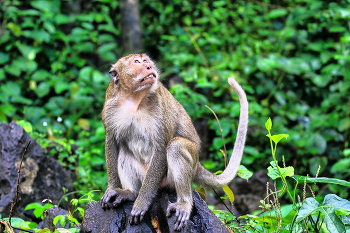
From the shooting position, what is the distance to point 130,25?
31.4 ft

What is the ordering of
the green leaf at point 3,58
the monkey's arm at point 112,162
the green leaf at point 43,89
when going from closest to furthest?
1. the monkey's arm at point 112,162
2. the green leaf at point 43,89
3. the green leaf at point 3,58

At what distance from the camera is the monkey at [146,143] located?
11.8 ft

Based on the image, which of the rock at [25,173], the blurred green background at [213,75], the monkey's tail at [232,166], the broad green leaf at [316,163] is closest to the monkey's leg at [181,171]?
the monkey's tail at [232,166]

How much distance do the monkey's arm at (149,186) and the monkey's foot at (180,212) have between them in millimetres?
243

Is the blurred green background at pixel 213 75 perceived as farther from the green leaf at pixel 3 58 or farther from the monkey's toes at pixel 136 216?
the monkey's toes at pixel 136 216

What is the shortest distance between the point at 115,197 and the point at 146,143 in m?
0.65

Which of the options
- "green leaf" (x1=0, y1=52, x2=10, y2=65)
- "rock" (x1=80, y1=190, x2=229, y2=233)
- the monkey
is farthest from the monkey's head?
"green leaf" (x1=0, y1=52, x2=10, y2=65)

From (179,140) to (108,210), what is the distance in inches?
39.8

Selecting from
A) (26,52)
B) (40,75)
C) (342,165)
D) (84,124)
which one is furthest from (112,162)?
(26,52)

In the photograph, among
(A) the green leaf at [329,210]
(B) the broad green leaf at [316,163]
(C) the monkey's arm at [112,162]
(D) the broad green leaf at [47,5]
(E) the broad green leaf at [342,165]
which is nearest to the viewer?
(A) the green leaf at [329,210]

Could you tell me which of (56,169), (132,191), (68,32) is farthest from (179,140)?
(68,32)

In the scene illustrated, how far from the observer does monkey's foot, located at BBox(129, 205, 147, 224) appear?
3424 millimetres

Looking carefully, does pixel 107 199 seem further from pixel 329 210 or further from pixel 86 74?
pixel 86 74

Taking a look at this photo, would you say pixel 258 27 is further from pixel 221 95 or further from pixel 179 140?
pixel 179 140
